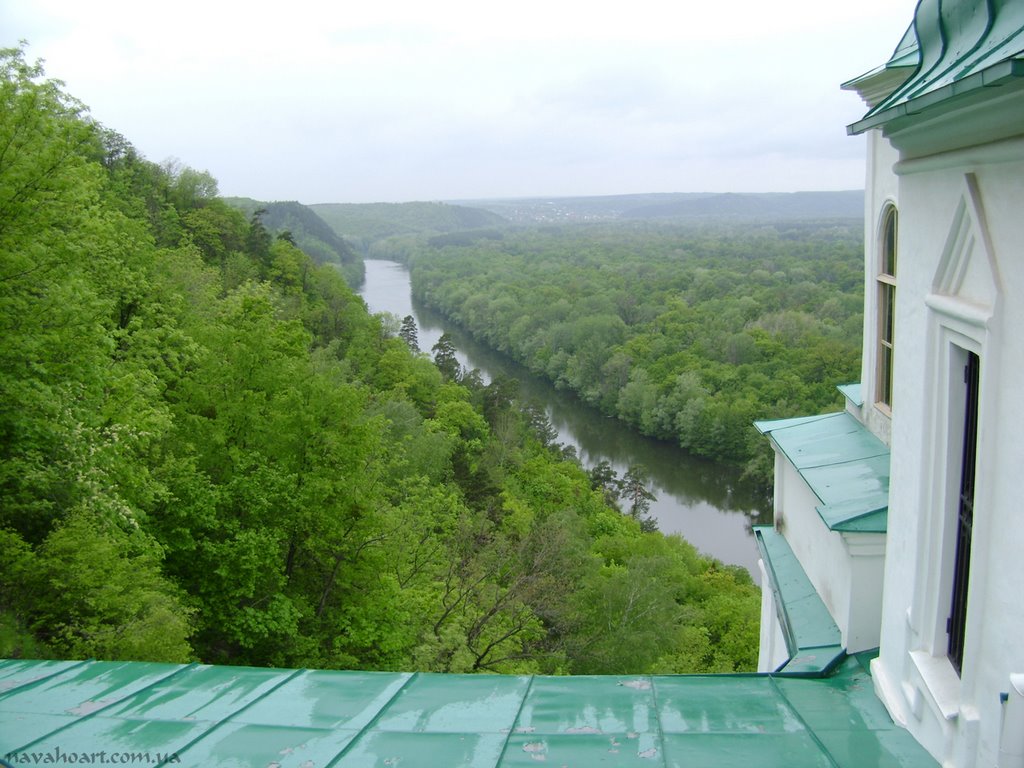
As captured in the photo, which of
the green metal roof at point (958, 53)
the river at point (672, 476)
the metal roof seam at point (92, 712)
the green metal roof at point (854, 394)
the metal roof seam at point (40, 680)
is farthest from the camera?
the river at point (672, 476)

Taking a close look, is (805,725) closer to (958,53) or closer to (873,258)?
(958,53)

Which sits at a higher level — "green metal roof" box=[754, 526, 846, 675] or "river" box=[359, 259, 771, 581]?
"green metal roof" box=[754, 526, 846, 675]

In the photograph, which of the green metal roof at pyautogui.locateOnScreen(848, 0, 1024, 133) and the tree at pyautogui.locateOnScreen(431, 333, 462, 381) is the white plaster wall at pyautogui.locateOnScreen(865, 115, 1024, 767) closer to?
the green metal roof at pyautogui.locateOnScreen(848, 0, 1024, 133)

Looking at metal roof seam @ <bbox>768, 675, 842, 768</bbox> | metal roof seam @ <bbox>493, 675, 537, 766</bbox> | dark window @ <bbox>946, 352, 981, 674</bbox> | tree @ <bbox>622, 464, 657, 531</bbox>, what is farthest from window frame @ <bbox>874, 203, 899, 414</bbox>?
tree @ <bbox>622, 464, 657, 531</bbox>

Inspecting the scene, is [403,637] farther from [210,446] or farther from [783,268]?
[783,268]

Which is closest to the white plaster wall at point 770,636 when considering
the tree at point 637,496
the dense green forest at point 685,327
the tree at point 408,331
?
the tree at point 637,496

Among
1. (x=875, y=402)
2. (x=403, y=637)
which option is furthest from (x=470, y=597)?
(x=875, y=402)

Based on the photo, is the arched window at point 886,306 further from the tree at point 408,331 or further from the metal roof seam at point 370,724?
the tree at point 408,331
